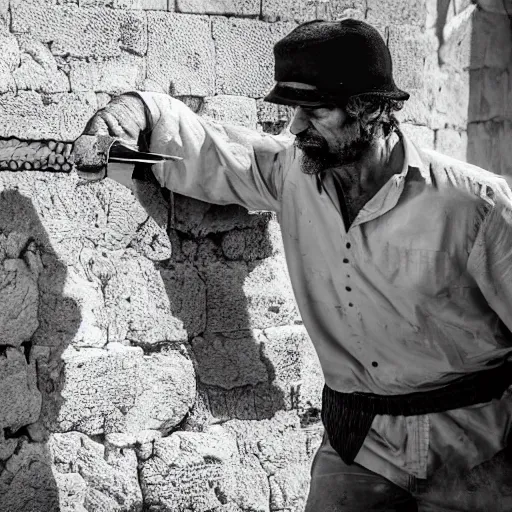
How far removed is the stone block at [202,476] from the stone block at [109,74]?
54.6 inches

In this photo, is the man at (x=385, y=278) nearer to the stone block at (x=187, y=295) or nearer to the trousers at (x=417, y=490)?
the trousers at (x=417, y=490)

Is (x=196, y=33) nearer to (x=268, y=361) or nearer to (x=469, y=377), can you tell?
(x=268, y=361)

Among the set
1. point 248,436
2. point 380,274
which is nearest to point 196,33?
point 380,274

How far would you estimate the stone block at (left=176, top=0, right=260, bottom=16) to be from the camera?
4492mm

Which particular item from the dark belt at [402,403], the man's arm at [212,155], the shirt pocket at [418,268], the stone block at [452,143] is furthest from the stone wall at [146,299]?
the shirt pocket at [418,268]

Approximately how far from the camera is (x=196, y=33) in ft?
14.8

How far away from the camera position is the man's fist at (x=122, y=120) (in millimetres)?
3904

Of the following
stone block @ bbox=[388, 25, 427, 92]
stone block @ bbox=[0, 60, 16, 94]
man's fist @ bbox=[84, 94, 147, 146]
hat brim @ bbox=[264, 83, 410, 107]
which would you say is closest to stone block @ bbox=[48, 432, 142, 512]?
man's fist @ bbox=[84, 94, 147, 146]

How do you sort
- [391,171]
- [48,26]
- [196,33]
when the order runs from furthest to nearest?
1. [196,33]
2. [48,26]
3. [391,171]

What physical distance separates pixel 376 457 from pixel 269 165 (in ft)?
3.69

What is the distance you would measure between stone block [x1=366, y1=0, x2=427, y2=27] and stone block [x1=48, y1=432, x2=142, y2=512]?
212 centimetres

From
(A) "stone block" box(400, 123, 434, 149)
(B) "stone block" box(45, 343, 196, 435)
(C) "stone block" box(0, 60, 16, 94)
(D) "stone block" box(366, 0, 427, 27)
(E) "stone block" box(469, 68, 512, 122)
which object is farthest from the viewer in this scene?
(E) "stone block" box(469, 68, 512, 122)

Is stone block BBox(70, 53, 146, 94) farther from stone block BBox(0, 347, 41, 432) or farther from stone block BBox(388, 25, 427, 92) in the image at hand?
stone block BBox(388, 25, 427, 92)

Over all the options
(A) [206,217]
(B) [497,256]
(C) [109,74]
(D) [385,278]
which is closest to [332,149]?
(D) [385,278]
